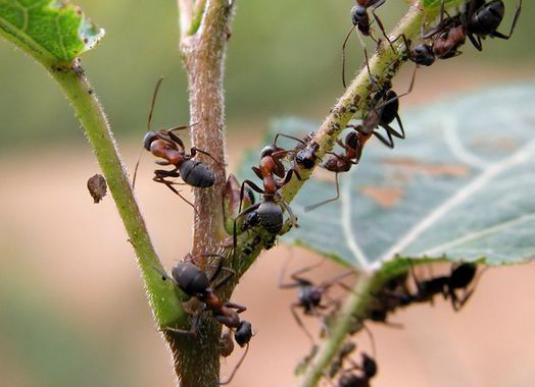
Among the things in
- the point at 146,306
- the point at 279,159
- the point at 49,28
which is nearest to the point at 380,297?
the point at 279,159

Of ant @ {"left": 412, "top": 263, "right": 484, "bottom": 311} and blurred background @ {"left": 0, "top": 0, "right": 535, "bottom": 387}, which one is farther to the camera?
blurred background @ {"left": 0, "top": 0, "right": 535, "bottom": 387}

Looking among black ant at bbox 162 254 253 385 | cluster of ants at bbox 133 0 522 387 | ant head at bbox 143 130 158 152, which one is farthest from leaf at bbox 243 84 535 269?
black ant at bbox 162 254 253 385

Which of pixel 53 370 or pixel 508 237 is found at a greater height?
pixel 53 370

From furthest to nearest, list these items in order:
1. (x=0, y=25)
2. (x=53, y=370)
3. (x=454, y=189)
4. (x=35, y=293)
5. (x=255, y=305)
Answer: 1. (x=255, y=305)
2. (x=35, y=293)
3. (x=53, y=370)
4. (x=454, y=189)
5. (x=0, y=25)

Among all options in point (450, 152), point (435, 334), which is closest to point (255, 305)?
point (435, 334)

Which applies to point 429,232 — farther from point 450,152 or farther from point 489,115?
point 489,115

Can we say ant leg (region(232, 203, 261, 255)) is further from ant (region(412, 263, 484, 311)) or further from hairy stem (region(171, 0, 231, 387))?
ant (region(412, 263, 484, 311))

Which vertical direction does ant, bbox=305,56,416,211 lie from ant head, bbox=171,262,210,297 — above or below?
above

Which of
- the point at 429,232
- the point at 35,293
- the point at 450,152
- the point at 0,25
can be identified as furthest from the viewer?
the point at 35,293
